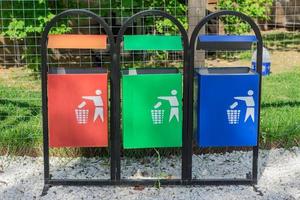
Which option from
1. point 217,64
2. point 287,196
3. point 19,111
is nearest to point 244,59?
point 217,64

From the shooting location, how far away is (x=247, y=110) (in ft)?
12.4

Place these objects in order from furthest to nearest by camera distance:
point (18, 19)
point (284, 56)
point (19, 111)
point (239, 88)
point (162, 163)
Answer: point (284, 56) < point (18, 19) < point (19, 111) < point (162, 163) < point (239, 88)

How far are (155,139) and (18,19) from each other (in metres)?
3.76

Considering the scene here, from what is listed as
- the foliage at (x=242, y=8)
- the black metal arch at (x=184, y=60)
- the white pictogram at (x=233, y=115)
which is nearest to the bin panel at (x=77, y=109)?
the black metal arch at (x=184, y=60)

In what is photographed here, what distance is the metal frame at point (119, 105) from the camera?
3660 mm

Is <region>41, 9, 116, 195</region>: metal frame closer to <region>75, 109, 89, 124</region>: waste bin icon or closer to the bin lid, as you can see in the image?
<region>75, 109, 89, 124</region>: waste bin icon

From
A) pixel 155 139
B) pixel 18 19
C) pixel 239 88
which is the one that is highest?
pixel 18 19

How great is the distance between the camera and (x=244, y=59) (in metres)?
9.65

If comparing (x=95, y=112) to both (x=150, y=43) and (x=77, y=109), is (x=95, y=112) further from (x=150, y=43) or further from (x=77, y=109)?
(x=150, y=43)

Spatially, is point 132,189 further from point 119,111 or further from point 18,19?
point 18,19

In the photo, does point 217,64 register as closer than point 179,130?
No

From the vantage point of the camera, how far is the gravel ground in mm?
3848

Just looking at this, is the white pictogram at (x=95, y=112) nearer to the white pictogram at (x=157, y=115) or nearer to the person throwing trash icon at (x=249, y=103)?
the white pictogram at (x=157, y=115)

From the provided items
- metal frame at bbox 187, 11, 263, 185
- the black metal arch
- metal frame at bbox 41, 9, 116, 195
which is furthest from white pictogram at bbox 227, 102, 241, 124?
metal frame at bbox 41, 9, 116, 195
